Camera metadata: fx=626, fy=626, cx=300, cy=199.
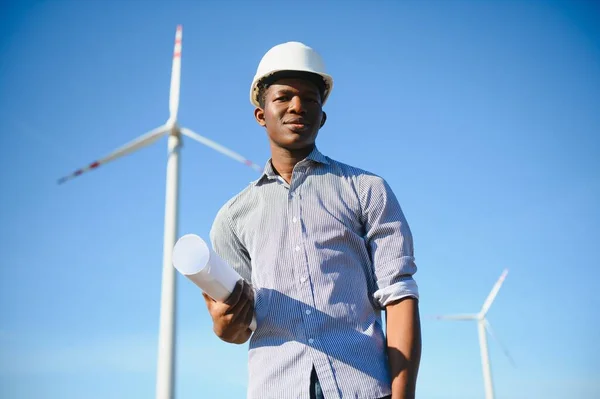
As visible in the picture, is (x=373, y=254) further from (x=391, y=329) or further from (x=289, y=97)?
(x=289, y=97)

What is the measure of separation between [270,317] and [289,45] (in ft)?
5.59

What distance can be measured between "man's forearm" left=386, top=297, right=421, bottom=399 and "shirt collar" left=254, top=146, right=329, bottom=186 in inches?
39.9

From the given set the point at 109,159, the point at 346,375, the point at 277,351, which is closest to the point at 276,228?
the point at 277,351

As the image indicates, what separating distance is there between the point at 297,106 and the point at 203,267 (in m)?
1.31

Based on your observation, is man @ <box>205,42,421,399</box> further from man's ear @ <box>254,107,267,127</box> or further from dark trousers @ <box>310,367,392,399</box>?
man's ear @ <box>254,107,267,127</box>

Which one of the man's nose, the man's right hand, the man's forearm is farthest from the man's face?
the man's forearm

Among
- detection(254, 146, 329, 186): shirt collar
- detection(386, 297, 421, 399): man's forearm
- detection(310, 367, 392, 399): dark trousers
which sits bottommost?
detection(310, 367, 392, 399): dark trousers

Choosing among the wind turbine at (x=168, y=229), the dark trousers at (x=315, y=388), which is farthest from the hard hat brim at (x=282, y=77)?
the wind turbine at (x=168, y=229)

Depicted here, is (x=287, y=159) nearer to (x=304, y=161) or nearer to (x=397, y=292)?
(x=304, y=161)

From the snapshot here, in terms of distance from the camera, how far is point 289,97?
3891 mm

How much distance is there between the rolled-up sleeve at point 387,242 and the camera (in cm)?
333

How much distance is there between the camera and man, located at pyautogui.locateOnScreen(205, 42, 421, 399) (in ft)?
10.3

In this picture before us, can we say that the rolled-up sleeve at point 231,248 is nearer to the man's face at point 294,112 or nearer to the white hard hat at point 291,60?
the man's face at point 294,112


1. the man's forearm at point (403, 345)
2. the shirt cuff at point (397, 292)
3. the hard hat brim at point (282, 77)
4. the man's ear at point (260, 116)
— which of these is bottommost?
the man's forearm at point (403, 345)
